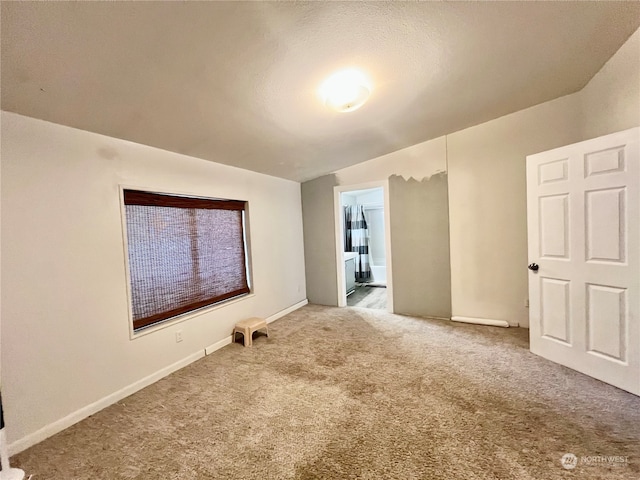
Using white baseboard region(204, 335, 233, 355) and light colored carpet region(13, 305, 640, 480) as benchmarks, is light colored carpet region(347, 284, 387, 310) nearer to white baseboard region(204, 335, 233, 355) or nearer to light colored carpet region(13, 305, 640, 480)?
light colored carpet region(13, 305, 640, 480)

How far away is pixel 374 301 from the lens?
4.74 meters

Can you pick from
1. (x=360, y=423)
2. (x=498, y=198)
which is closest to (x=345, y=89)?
Answer: (x=360, y=423)

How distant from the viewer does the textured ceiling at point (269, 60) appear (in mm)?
1221

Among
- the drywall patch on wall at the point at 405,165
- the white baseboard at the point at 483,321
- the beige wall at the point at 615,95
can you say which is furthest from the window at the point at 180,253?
the beige wall at the point at 615,95

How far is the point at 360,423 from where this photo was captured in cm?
172

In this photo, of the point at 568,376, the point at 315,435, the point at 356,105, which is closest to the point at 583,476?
the point at 568,376

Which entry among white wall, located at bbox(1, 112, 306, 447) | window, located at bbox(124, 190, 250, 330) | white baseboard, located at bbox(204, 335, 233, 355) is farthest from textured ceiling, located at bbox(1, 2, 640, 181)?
white baseboard, located at bbox(204, 335, 233, 355)

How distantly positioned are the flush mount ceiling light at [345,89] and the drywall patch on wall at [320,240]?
2.30 meters

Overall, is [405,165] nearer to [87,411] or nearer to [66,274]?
[66,274]

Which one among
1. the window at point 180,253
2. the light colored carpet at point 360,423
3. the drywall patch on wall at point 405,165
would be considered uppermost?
the drywall patch on wall at point 405,165

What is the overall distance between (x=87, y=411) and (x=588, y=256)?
4.03m

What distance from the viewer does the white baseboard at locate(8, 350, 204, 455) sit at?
163 cm

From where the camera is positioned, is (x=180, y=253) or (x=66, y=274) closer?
(x=66, y=274)

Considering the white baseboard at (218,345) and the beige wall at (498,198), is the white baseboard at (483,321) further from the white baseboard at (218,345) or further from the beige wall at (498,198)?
the white baseboard at (218,345)
